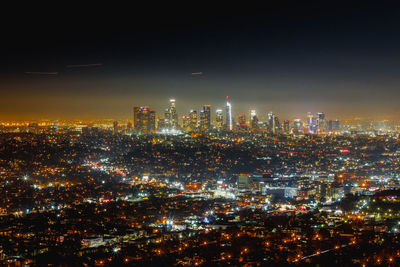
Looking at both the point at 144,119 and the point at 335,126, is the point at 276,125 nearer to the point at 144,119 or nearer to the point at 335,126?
the point at 335,126

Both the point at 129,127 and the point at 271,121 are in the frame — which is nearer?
the point at 129,127

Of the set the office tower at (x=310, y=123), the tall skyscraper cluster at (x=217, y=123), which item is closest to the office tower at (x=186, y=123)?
the tall skyscraper cluster at (x=217, y=123)

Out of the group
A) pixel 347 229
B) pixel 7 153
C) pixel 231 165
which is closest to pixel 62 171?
pixel 7 153

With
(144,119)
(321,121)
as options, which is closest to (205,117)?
(144,119)

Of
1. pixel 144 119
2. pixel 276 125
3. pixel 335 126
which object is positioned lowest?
pixel 335 126

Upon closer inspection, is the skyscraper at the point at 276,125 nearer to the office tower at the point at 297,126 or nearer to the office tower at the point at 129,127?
the office tower at the point at 297,126

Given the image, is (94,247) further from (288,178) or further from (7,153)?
(288,178)

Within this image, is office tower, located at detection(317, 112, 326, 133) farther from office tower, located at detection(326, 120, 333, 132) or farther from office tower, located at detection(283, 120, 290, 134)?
office tower, located at detection(283, 120, 290, 134)
